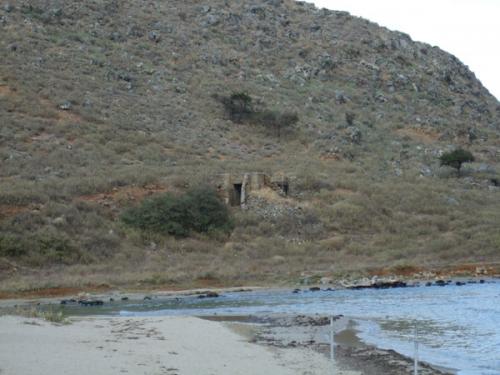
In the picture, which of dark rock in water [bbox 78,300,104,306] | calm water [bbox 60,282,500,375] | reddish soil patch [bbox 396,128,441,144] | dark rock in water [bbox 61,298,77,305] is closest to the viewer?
calm water [bbox 60,282,500,375]

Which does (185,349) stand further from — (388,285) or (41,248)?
(41,248)

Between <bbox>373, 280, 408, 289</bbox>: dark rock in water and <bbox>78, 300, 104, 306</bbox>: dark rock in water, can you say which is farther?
<bbox>373, 280, 408, 289</bbox>: dark rock in water

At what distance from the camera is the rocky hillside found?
4219 cm

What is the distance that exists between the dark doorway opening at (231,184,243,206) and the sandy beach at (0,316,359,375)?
27719mm

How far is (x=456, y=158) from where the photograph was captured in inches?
2445

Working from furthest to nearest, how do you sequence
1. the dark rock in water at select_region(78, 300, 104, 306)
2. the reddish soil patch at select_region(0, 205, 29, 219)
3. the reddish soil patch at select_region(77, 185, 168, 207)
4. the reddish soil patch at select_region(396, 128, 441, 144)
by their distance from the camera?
the reddish soil patch at select_region(396, 128, 441, 144), the reddish soil patch at select_region(77, 185, 168, 207), the reddish soil patch at select_region(0, 205, 29, 219), the dark rock in water at select_region(78, 300, 104, 306)

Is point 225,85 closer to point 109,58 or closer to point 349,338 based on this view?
point 109,58

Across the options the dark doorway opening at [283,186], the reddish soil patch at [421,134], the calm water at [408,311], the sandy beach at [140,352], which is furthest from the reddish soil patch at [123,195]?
the reddish soil patch at [421,134]

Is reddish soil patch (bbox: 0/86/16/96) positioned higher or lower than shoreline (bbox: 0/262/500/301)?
higher

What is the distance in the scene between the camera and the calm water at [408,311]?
18125mm

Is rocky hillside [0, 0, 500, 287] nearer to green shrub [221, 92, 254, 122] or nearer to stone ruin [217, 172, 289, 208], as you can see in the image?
green shrub [221, 92, 254, 122]

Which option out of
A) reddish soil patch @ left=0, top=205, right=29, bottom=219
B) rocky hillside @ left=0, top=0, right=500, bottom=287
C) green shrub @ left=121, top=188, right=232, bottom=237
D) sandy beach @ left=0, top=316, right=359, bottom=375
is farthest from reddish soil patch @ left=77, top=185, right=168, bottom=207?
sandy beach @ left=0, top=316, right=359, bottom=375

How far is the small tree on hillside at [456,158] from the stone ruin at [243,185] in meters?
18.1

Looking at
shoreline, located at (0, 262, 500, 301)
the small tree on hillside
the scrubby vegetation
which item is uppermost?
the scrubby vegetation
